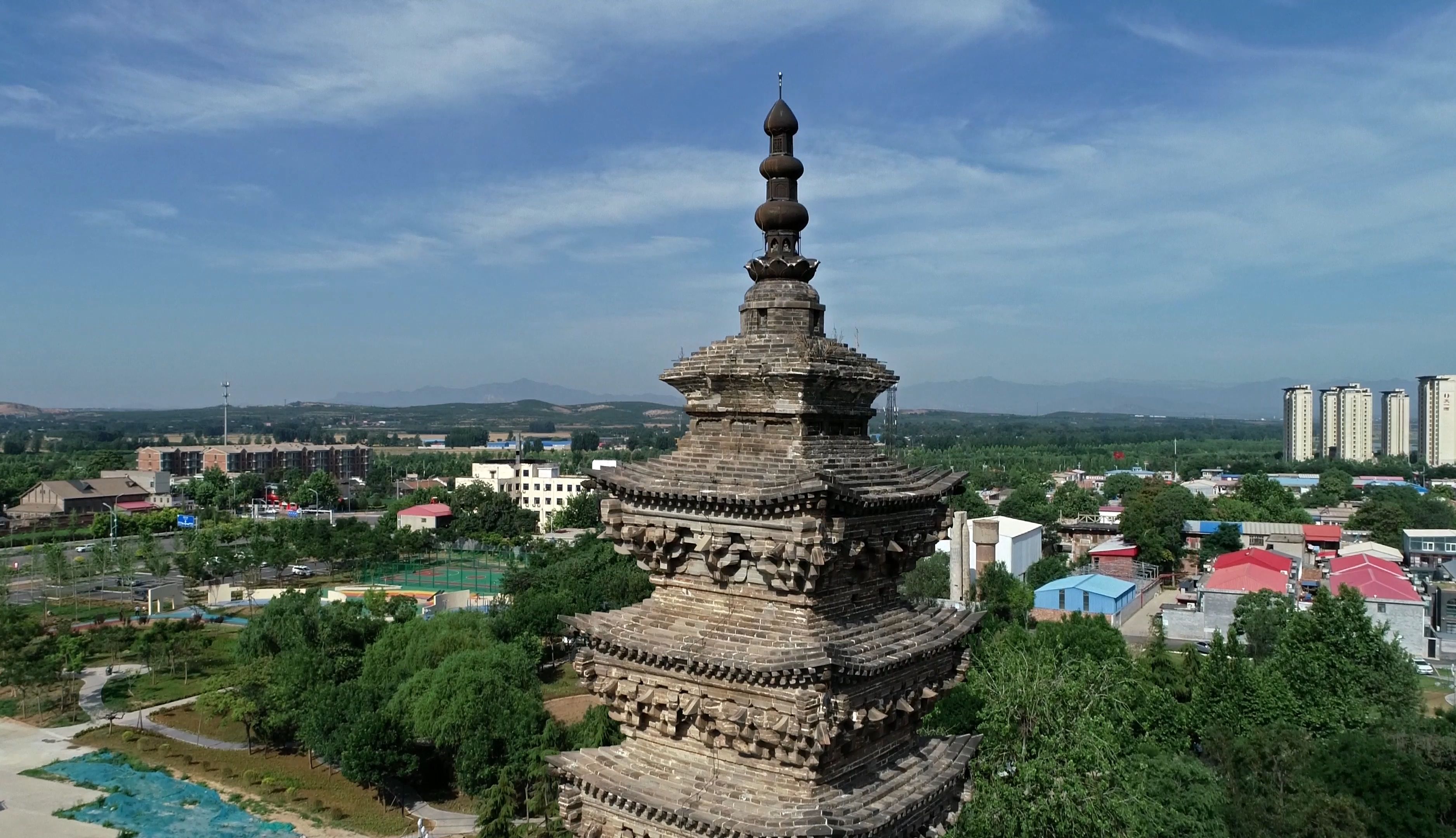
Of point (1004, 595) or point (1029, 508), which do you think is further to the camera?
point (1029, 508)

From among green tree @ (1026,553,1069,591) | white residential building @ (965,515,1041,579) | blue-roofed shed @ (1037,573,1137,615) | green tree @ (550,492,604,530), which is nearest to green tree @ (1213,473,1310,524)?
white residential building @ (965,515,1041,579)

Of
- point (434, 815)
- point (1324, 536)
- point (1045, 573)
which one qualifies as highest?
point (1324, 536)

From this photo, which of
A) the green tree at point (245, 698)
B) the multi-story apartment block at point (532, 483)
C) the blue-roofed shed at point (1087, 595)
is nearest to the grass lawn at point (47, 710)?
the green tree at point (245, 698)

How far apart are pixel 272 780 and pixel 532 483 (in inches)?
2515

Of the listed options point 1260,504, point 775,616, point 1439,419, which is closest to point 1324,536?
point 1260,504

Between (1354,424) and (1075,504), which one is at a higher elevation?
(1354,424)

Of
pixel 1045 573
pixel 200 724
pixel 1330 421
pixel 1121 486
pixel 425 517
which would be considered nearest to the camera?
pixel 200 724

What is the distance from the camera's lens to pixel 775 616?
10.2 m

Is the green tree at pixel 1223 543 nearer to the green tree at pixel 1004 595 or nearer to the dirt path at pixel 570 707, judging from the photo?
the green tree at pixel 1004 595

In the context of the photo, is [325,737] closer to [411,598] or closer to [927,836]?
[411,598]

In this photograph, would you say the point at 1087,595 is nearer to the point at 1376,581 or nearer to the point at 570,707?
the point at 1376,581

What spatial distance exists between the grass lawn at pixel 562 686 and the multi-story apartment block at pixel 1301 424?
527 ft

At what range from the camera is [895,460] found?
12.0 metres

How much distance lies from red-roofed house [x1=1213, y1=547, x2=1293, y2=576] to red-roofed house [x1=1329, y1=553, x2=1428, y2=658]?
8.72 metres
